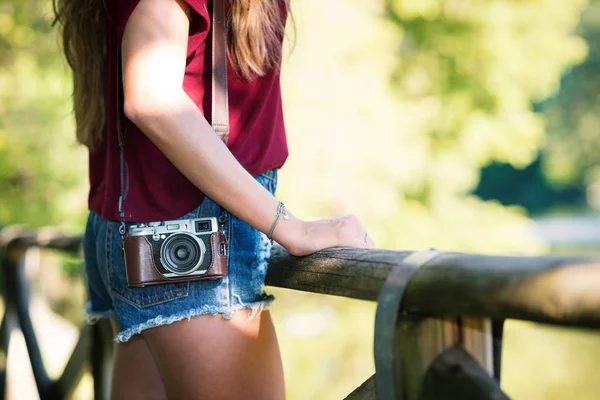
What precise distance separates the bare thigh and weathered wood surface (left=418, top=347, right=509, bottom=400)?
43 cm

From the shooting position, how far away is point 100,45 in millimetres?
1492

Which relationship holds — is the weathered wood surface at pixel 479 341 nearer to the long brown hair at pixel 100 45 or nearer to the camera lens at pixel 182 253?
the camera lens at pixel 182 253

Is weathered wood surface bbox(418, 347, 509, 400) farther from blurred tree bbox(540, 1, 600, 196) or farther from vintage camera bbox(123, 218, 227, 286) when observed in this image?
blurred tree bbox(540, 1, 600, 196)

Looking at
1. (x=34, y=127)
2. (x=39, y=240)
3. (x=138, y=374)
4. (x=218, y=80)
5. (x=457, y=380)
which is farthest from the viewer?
(x=34, y=127)

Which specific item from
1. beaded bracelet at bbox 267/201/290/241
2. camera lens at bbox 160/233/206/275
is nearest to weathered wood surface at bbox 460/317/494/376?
beaded bracelet at bbox 267/201/290/241

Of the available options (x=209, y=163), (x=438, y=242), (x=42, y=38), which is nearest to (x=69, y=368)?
(x=209, y=163)

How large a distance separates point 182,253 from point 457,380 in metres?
0.55

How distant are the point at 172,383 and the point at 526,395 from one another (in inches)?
408

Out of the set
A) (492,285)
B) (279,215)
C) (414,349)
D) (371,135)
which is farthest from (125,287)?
(371,135)

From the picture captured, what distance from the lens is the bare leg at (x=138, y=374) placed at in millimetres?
1434

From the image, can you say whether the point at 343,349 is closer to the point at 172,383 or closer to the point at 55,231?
the point at 55,231

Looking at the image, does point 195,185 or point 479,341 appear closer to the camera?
point 479,341

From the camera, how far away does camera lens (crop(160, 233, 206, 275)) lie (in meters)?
1.29

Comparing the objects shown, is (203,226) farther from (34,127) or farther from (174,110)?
(34,127)
